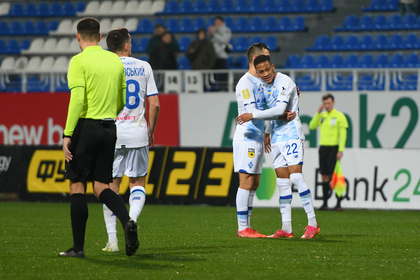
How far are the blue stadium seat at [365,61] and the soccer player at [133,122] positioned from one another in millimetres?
12783

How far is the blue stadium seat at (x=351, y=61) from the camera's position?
18.8 meters

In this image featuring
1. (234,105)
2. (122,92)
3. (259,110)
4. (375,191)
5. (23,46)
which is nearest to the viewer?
(122,92)

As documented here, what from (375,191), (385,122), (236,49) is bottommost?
(375,191)

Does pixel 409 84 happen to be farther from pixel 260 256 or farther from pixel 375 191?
pixel 260 256

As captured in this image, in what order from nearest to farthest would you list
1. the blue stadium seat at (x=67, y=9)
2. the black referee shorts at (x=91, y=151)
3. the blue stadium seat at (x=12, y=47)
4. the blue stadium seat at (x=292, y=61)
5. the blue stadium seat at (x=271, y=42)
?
the black referee shorts at (x=91, y=151) → the blue stadium seat at (x=292, y=61) → the blue stadium seat at (x=271, y=42) → the blue stadium seat at (x=12, y=47) → the blue stadium seat at (x=67, y=9)

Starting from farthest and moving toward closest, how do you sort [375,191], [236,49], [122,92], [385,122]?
[236,49]
[385,122]
[375,191]
[122,92]

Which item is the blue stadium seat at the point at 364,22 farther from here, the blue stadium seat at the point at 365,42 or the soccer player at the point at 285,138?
the soccer player at the point at 285,138

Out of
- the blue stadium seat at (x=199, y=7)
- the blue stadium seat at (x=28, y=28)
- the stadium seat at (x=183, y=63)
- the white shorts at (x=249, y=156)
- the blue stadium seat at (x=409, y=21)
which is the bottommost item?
the white shorts at (x=249, y=156)

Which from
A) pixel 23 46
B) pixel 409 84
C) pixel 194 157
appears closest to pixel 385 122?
pixel 409 84

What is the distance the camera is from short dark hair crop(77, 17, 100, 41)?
6.07m

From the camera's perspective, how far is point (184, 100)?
19.0 meters

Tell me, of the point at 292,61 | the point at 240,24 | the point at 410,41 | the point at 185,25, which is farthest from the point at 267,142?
the point at 185,25

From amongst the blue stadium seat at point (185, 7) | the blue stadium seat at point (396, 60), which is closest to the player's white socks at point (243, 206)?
the blue stadium seat at point (396, 60)

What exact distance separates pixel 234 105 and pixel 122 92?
479 inches
